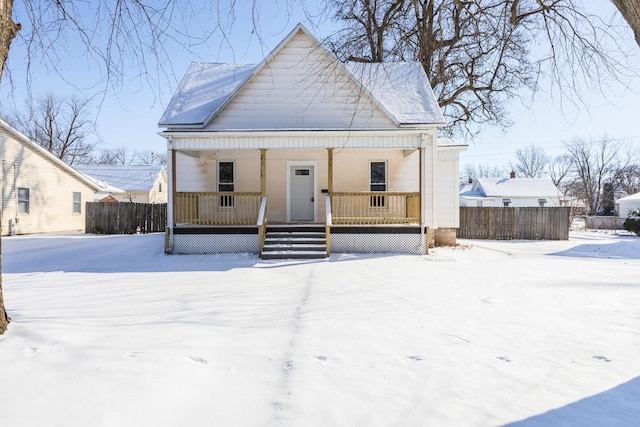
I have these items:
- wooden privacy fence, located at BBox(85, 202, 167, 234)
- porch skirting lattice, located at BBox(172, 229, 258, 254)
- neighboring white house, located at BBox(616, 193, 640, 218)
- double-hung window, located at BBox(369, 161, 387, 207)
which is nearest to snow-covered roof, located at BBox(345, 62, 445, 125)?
double-hung window, located at BBox(369, 161, 387, 207)

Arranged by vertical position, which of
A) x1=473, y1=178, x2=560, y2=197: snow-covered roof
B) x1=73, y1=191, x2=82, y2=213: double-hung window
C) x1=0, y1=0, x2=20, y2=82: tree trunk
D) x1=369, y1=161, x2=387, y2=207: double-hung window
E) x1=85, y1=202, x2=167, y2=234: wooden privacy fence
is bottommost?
x1=85, y1=202, x2=167, y2=234: wooden privacy fence

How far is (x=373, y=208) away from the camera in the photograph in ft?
41.5

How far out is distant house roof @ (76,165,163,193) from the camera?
102 feet

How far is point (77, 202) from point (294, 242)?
16.7 metres

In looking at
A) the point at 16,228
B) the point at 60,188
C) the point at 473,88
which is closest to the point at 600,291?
the point at 473,88

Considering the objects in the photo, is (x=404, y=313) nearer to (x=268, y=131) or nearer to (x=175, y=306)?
(x=175, y=306)

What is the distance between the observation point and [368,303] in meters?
5.58

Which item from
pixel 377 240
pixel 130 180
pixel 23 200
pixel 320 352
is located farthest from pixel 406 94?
pixel 130 180

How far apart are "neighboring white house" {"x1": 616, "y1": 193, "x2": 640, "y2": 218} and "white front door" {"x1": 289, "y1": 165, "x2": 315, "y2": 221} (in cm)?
3348

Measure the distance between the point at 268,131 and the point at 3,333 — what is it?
807 cm

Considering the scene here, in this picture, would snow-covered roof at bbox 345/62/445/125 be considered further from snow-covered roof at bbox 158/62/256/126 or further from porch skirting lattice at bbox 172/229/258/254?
porch skirting lattice at bbox 172/229/258/254

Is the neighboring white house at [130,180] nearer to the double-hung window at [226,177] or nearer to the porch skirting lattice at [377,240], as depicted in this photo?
the double-hung window at [226,177]

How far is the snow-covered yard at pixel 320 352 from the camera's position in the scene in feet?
8.66

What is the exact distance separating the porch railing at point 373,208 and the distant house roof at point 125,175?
2421 centimetres
